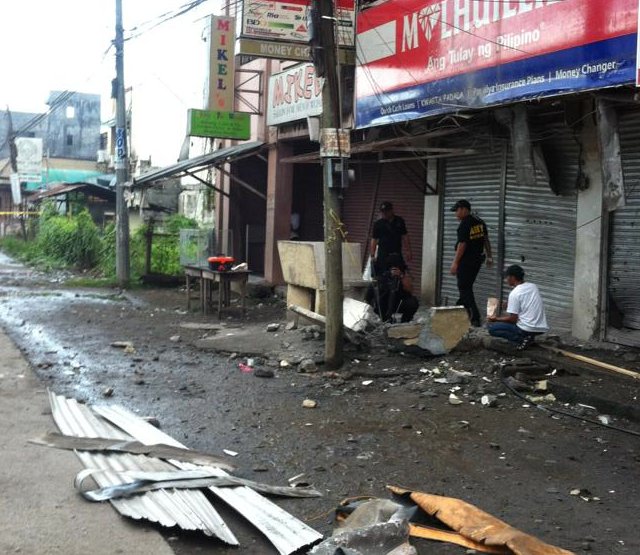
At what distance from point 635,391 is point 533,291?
1.60 metres

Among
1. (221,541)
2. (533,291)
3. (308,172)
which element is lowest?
(221,541)

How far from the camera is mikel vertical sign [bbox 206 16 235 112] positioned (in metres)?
15.4

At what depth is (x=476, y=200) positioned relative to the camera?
1068cm

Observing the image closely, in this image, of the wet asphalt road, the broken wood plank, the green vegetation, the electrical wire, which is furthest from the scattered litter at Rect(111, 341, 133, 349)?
the green vegetation

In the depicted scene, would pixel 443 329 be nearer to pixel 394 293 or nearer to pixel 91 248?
pixel 394 293

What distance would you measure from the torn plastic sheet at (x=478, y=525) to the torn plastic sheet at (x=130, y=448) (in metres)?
1.37

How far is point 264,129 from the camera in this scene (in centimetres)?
1619

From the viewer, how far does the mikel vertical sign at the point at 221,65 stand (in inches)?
605

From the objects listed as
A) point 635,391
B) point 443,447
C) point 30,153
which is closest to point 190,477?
point 443,447

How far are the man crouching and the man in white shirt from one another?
6.40 ft

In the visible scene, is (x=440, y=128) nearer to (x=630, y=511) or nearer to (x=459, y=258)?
(x=459, y=258)

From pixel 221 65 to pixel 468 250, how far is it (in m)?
8.62

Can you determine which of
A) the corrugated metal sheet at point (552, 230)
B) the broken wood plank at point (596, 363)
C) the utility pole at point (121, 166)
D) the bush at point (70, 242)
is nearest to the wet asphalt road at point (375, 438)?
the broken wood plank at point (596, 363)

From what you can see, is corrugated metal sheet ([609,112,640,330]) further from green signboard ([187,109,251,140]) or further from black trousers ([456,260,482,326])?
green signboard ([187,109,251,140])
